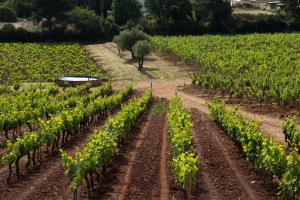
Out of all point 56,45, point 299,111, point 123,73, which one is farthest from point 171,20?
point 299,111

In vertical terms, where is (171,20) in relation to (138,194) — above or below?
above

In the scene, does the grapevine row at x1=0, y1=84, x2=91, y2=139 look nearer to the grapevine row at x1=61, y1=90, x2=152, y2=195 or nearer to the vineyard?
the vineyard

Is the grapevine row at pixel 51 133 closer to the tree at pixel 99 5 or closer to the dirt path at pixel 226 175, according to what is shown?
the dirt path at pixel 226 175

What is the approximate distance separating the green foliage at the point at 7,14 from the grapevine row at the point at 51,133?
79257 millimetres

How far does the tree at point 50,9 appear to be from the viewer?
264 feet

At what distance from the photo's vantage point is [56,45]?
Answer: 73.3m

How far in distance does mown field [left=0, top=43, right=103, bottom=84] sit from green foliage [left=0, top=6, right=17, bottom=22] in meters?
33.6

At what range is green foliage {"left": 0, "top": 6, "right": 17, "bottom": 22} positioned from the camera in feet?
339

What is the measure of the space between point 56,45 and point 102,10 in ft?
→ 103

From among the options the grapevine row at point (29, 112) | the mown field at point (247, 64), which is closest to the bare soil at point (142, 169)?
the grapevine row at point (29, 112)

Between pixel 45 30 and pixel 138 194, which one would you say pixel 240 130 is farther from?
pixel 45 30

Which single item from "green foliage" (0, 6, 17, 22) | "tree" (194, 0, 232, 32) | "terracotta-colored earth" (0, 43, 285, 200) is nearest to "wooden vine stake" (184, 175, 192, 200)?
"terracotta-colored earth" (0, 43, 285, 200)

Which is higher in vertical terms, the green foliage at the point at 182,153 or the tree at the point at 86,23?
the tree at the point at 86,23

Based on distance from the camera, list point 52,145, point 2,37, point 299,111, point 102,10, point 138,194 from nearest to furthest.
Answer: point 138,194 < point 52,145 < point 299,111 < point 2,37 < point 102,10
